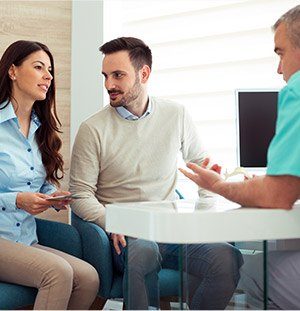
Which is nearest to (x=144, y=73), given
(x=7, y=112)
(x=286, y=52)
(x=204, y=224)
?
(x=7, y=112)

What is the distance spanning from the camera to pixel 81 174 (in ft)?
10.3

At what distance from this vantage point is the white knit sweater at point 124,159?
3.17m

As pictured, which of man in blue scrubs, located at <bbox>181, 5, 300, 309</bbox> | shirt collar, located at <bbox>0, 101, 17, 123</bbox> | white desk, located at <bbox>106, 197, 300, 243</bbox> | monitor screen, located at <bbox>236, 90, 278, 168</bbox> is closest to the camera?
white desk, located at <bbox>106, 197, 300, 243</bbox>

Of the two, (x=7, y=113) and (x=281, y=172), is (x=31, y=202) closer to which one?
(x=7, y=113)

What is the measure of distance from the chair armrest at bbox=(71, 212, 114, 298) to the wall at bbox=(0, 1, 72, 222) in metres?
1.09

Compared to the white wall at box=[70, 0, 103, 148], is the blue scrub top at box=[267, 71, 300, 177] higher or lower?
lower

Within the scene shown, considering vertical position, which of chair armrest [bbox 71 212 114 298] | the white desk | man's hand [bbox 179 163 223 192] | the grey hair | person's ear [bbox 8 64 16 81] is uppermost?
person's ear [bbox 8 64 16 81]

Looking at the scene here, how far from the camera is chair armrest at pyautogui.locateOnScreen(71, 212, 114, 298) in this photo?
2855 millimetres

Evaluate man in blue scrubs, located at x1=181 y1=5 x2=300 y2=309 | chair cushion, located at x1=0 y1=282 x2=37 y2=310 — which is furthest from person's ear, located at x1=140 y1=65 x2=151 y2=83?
man in blue scrubs, located at x1=181 y1=5 x2=300 y2=309

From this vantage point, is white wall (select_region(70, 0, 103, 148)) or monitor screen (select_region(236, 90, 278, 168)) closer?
monitor screen (select_region(236, 90, 278, 168))

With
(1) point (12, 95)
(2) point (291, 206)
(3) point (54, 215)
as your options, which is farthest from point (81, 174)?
(2) point (291, 206)

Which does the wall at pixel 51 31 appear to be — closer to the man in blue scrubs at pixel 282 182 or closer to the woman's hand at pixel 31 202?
the woman's hand at pixel 31 202

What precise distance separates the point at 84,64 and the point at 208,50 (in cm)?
80

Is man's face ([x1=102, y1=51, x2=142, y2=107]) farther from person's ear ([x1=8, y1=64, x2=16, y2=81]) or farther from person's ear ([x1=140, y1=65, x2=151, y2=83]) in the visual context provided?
person's ear ([x1=8, y1=64, x2=16, y2=81])
